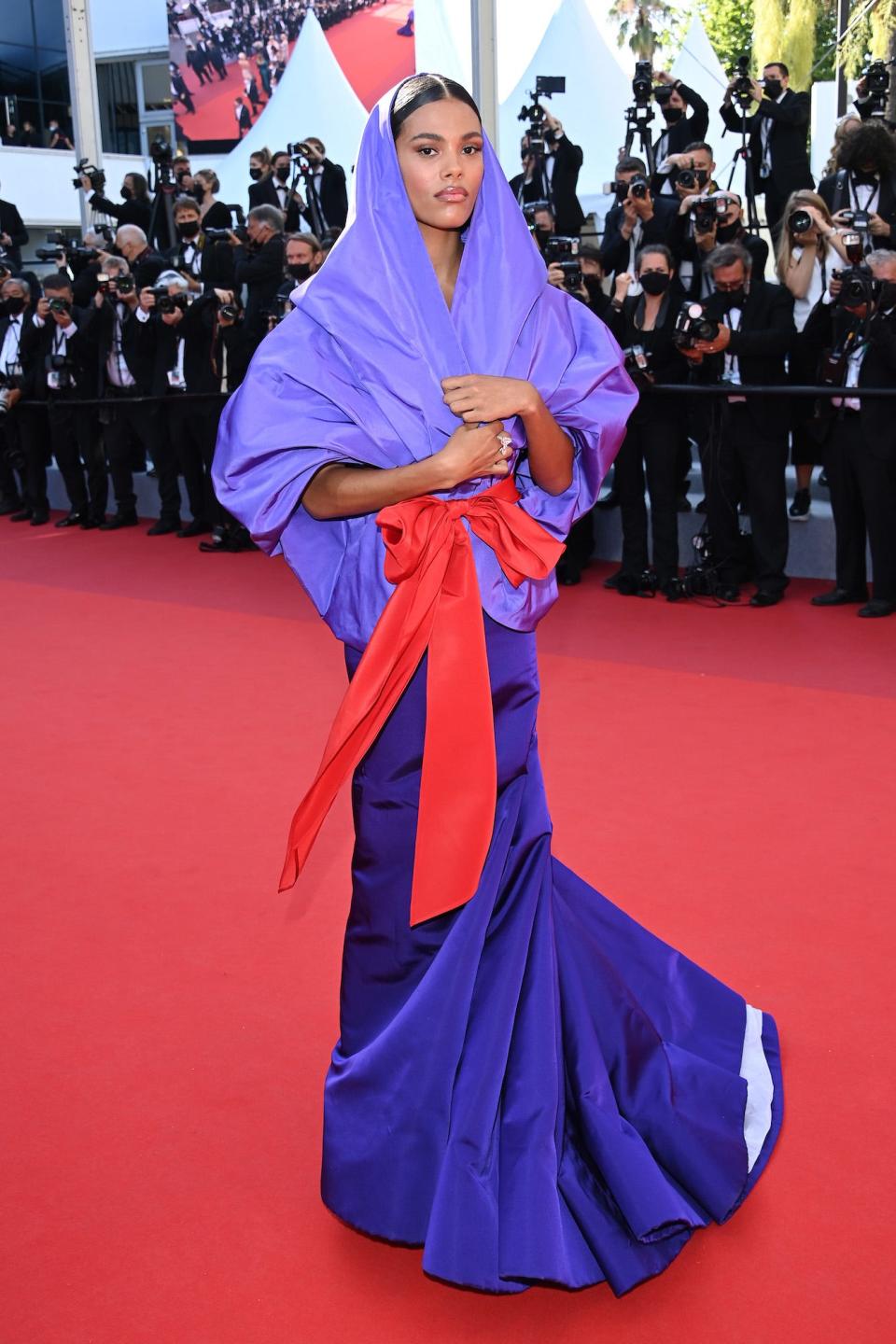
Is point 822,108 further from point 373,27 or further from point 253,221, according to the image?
point 253,221

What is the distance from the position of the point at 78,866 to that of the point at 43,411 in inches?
269

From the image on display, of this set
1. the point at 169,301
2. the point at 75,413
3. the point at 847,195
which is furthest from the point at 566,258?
the point at 75,413

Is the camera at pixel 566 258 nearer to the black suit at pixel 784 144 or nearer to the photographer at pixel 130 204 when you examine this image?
the black suit at pixel 784 144

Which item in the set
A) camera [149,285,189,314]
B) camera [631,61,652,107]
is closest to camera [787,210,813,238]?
camera [631,61,652,107]

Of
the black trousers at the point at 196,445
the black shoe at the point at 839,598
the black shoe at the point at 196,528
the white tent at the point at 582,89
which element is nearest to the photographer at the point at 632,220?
the black shoe at the point at 839,598

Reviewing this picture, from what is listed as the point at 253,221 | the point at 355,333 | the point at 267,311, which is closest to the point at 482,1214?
the point at 355,333

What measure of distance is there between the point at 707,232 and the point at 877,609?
1929 millimetres

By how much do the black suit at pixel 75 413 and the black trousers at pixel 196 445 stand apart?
2.63 feet

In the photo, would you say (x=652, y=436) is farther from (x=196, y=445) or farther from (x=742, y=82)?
(x=196, y=445)

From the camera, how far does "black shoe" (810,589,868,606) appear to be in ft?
19.6

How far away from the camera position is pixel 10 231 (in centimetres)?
1214

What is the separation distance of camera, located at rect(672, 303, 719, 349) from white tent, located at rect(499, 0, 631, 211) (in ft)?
14.5

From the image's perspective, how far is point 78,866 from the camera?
3.64 meters

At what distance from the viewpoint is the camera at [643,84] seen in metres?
7.81
